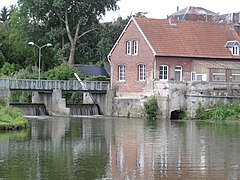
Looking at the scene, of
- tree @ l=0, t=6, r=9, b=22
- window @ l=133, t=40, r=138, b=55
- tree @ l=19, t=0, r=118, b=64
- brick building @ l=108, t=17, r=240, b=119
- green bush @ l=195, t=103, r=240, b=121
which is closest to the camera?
green bush @ l=195, t=103, r=240, b=121

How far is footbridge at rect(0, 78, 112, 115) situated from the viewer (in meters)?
64.5

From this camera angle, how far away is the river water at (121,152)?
87.0 ft

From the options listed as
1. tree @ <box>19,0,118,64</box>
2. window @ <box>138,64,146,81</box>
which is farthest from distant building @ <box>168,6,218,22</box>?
window @ <box>138,64,146,81</box>

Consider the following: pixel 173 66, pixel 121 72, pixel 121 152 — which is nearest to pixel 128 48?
pixel 121 72

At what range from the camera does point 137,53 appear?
65500 millimetres

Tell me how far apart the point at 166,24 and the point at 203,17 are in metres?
39.1

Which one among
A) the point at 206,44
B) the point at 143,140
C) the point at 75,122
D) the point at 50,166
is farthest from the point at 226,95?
the point at 50,166

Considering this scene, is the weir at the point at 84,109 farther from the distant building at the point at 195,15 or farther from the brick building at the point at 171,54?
the distant building at the point at 195,15

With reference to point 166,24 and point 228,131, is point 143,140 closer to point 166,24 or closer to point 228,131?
point 228,131

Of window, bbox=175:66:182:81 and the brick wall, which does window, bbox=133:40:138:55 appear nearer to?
the brick wall

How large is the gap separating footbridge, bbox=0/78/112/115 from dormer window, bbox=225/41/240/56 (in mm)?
12325

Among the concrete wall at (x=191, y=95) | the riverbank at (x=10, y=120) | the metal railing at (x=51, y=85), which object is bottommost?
the riverbank at (x=10, y=120)

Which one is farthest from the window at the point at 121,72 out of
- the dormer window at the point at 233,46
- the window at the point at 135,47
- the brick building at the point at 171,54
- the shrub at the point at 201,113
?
the shrub at the point at 201,113

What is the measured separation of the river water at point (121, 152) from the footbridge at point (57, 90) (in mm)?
13384
